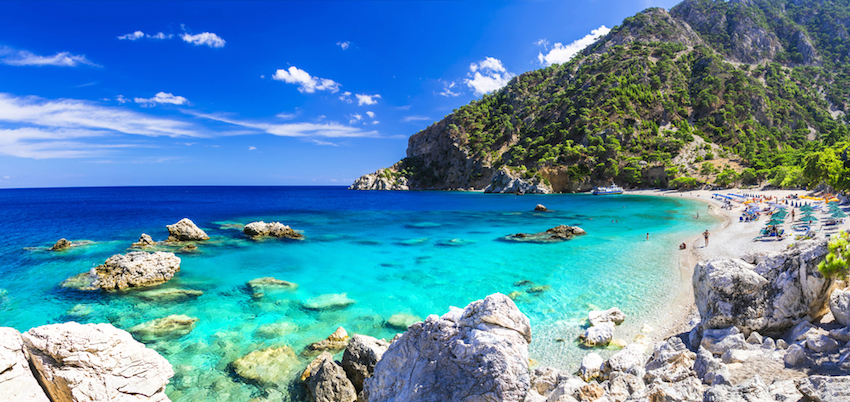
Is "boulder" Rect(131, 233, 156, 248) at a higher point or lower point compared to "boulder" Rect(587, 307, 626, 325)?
higher

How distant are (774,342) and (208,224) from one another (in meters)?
50.0

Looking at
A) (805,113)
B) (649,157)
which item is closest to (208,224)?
(649,157)

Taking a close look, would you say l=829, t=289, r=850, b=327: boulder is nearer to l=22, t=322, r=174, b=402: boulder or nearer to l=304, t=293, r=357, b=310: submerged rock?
l=22, t=322, r=174, b=402: boulder

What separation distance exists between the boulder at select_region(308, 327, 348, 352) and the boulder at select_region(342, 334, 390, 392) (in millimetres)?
2351

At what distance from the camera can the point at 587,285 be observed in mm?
17188

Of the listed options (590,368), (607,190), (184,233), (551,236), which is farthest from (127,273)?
(607,190)

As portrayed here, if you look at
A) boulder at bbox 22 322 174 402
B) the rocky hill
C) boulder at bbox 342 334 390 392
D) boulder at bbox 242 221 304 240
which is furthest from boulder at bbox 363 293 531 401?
the rocky hill

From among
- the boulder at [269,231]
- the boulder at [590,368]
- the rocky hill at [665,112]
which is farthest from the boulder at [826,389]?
the rocky hill at [665,112]

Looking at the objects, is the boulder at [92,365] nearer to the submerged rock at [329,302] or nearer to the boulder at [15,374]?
the boulder at [15,374]

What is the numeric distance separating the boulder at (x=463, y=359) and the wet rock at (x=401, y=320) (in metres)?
7.11

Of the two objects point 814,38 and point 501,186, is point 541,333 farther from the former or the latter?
point 814,38

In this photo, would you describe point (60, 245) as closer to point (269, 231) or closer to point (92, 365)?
point (269, 231)

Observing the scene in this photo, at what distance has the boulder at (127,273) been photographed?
17.2m

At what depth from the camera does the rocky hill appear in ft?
326
